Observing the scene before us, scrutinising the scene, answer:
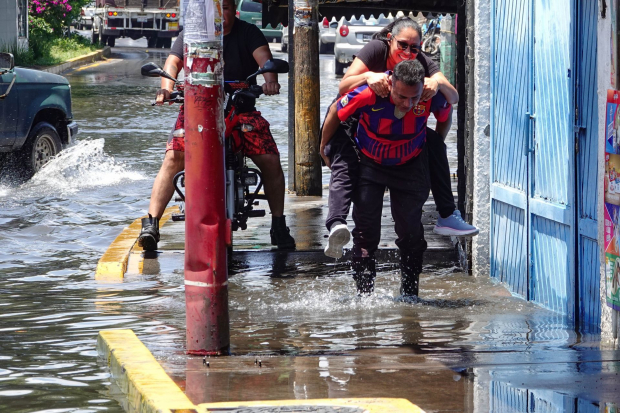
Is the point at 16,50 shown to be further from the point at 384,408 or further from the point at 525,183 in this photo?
the point at 384,408

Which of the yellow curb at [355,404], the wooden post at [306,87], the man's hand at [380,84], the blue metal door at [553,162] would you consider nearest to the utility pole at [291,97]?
the wooden post at [306,87]

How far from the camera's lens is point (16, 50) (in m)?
28.6

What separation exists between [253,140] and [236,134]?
0.49 feet

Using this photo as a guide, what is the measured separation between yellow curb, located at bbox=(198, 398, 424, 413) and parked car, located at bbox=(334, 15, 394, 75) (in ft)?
78.8

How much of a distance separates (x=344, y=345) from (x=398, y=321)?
2.28 ft

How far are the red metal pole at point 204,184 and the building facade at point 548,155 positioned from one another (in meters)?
1.89

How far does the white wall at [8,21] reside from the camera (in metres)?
29.3

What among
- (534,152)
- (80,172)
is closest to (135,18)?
(80,172)

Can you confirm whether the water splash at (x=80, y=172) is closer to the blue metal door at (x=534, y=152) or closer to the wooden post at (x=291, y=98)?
the wooden post at (x=291, y=98)

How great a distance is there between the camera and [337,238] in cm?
621

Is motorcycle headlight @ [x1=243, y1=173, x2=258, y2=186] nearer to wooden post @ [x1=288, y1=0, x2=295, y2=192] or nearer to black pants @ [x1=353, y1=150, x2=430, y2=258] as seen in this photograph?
black pants @ [x1=353, y1=150, x2=430, y2=258]

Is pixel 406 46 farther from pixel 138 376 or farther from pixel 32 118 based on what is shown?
pixel 32 118

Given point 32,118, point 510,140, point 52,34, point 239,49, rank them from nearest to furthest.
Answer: point 510,140
point 239,49
point 32,118
point 52,34

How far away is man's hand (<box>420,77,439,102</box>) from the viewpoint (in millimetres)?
6027
